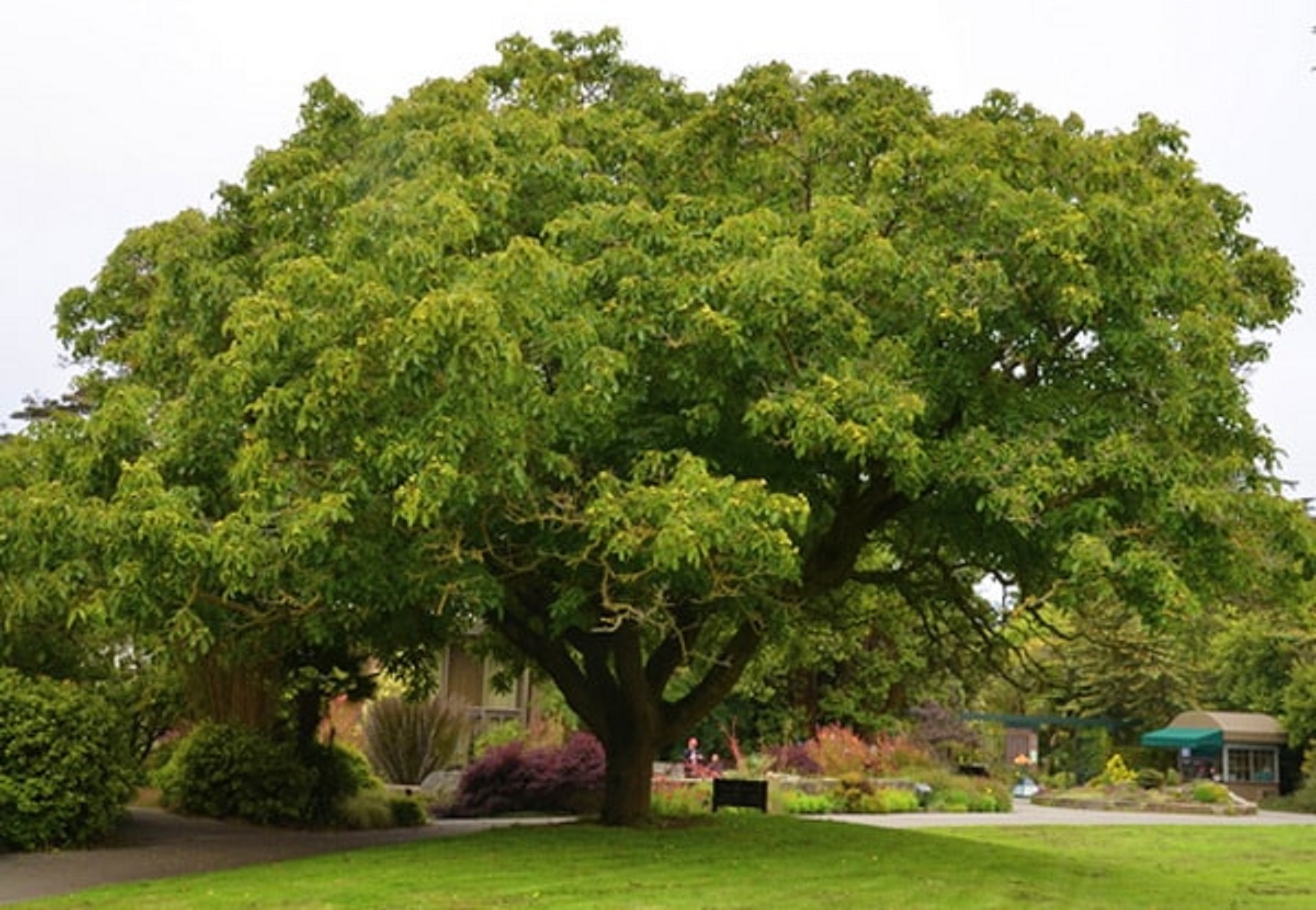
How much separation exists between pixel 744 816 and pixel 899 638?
15.0 ft

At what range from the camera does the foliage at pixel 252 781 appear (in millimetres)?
20125

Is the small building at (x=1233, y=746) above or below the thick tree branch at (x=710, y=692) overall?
below

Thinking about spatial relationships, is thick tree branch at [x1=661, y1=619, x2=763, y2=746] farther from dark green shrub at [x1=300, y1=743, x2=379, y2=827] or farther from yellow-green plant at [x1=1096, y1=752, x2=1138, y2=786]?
yellow-green plant at [x1=1096, y1=752, x2=1138, y2=786]

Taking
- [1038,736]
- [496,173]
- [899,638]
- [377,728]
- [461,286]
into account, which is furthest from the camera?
[1038,736]

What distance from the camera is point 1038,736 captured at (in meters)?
53.5

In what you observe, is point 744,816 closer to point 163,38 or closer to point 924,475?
point 924,475

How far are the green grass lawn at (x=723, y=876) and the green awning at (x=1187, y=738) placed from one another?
26680mm

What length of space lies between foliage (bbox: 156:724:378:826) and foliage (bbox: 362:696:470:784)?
524cm

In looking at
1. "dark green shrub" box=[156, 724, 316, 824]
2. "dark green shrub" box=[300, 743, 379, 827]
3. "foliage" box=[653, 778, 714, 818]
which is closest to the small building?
Answer: "foliage" box=[653, 778, 714, 818]

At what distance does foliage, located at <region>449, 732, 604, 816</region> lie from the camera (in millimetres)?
24062

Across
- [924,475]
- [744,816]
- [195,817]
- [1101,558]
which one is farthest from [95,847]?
[1101,558]

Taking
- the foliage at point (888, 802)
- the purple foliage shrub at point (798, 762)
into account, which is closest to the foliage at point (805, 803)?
the foliage at point (888, 802)

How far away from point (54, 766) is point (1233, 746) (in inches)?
1530

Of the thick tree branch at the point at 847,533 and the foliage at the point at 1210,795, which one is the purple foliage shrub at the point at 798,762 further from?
the thick tree branch at the point at 847,533
